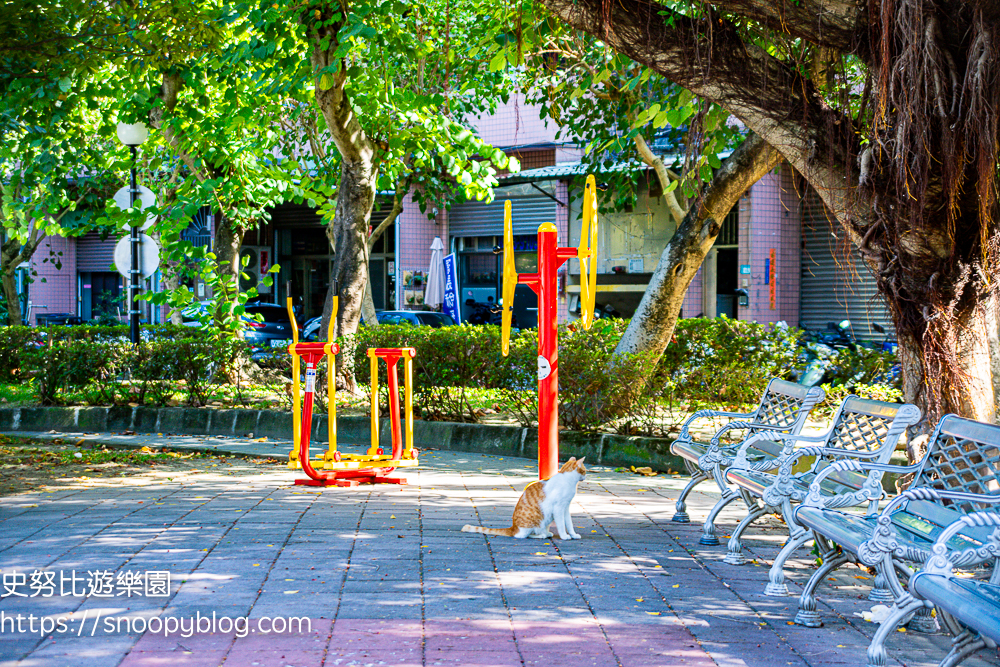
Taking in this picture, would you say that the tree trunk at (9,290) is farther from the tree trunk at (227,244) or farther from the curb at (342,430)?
the curb at (342,430)

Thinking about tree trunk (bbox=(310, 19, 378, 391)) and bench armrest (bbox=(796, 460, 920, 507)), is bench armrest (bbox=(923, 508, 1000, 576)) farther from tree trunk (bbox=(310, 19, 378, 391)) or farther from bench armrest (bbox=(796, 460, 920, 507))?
tree trunk (bbox=(310, 19, 378, 391))

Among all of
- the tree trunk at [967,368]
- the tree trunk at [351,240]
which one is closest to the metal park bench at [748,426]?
the tree trunk at [967,368]

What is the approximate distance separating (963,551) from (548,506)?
8.89 feet

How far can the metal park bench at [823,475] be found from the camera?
447cm

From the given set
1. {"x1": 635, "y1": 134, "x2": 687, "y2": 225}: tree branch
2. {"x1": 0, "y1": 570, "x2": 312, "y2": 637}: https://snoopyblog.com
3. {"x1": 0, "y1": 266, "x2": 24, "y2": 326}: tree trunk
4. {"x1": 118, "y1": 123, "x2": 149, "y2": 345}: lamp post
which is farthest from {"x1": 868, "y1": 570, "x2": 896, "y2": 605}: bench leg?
{"x1": 0, "y1": 266, "x2": 24, "y2": 326}: tree trunk

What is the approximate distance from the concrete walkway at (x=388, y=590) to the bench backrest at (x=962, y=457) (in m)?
0.75

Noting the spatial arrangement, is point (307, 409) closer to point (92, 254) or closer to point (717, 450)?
point (717, 450)

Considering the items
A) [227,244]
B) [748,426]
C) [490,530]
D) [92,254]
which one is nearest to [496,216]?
[227,244]

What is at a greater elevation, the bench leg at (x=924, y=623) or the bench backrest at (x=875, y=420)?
the bench backrest at (x=875, y=420)

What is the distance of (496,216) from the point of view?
2578 cm

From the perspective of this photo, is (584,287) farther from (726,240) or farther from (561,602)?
(726,240)

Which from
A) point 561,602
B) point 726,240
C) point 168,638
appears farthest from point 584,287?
point 726,240

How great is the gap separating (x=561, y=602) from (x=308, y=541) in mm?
1865

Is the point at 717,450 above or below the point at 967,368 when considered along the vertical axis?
below
